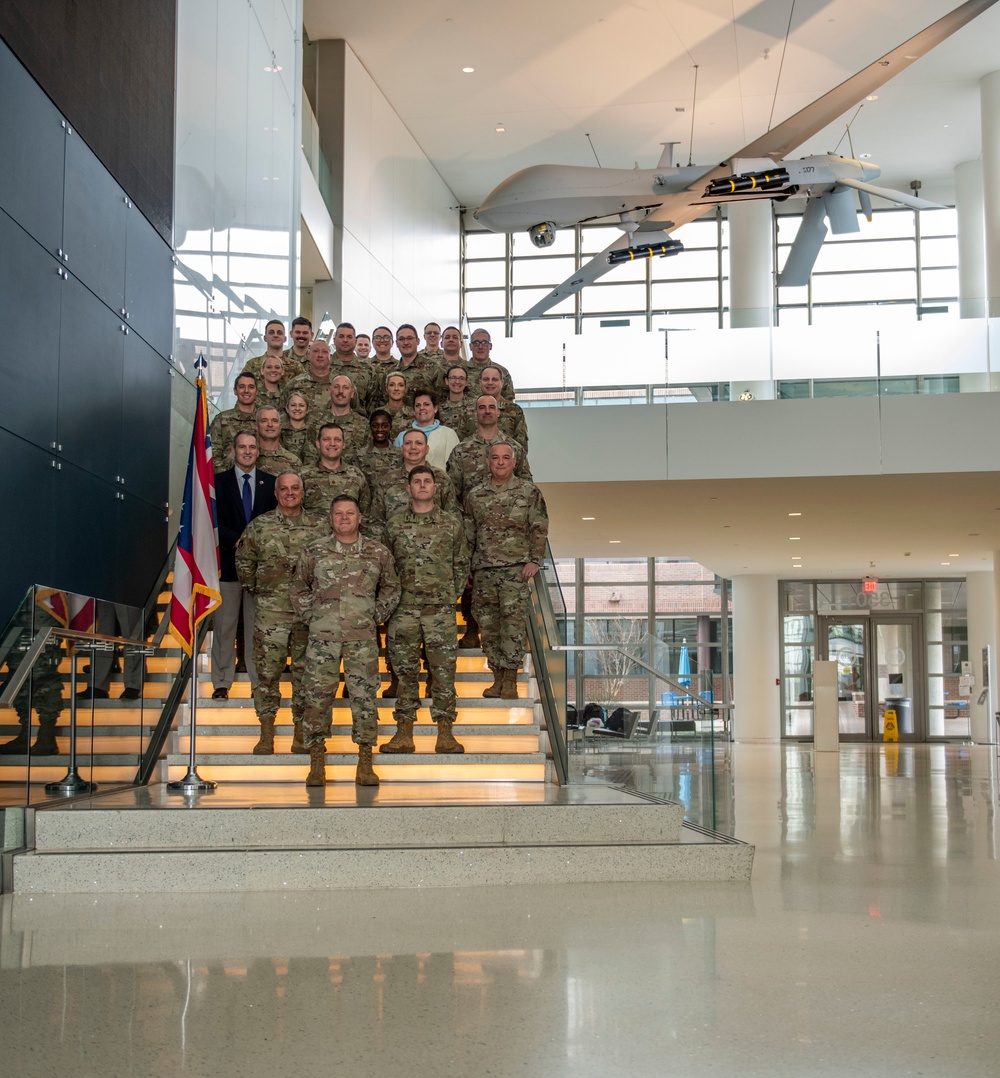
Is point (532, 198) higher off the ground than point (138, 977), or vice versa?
point (532, 198)

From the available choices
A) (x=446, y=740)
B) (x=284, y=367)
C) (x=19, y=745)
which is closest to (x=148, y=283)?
(x=284, y=367)

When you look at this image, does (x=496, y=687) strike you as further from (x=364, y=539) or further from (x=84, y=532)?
(x=84, y=532)

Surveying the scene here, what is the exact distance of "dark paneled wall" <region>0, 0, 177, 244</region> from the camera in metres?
7.15

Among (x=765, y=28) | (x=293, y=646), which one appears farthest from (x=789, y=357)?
(x=293, y=646)

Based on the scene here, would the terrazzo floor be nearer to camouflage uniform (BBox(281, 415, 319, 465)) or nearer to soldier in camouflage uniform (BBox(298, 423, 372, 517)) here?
soldier in camouflage uniform (BBox(298, 423, 372, 517))

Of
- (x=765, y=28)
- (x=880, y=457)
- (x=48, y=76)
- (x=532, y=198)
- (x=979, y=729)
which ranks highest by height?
(x=765, y=28)

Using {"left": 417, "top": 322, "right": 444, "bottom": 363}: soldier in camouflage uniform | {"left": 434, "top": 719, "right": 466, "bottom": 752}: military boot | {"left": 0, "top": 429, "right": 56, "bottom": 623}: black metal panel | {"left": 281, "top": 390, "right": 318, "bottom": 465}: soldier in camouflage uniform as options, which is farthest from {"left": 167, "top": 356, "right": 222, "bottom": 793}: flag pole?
{"left": 417, "top": 322, "right": 444, "bottom": 363}: soldier in camouflage uniform

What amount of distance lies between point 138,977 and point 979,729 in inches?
935

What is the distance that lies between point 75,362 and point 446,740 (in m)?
3.32

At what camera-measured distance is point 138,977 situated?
12.9ft

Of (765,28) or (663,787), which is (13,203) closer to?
(663,787)

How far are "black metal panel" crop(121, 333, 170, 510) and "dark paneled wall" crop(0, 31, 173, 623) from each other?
0.05 feet

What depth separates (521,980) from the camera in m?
3.91

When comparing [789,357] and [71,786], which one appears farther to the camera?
[789,357]
